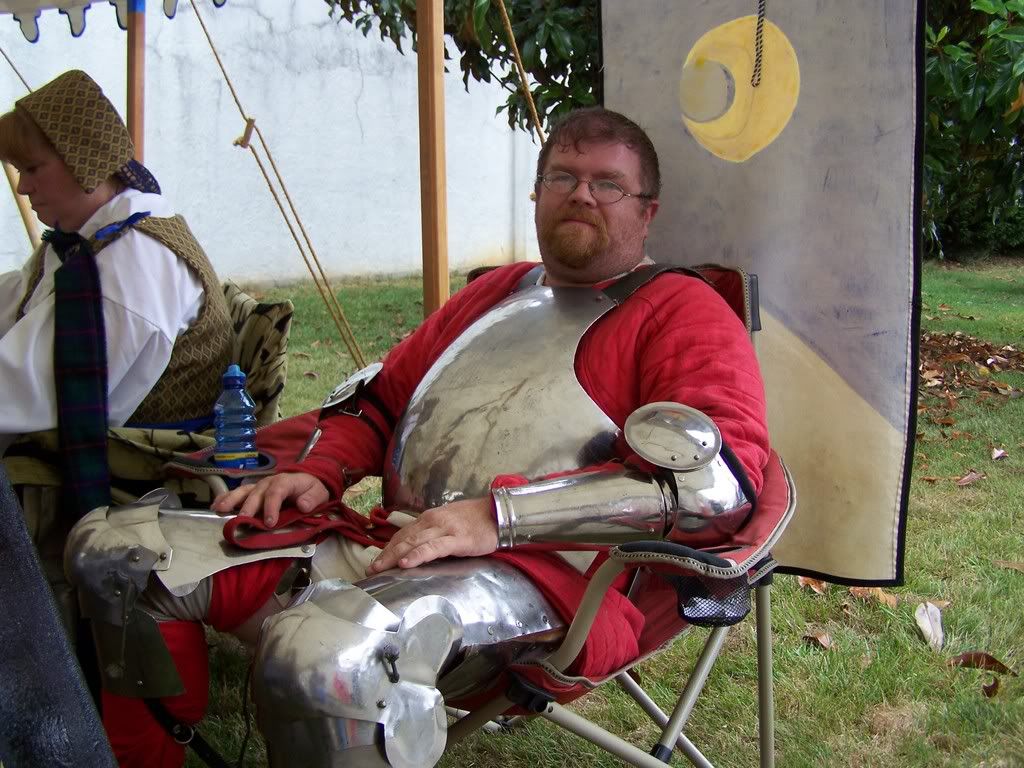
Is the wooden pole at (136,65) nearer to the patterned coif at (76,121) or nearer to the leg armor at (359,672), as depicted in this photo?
the patterned coif at (76,121)

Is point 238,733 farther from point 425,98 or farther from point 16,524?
point 425,98

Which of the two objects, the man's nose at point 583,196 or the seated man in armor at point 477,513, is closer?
the seated man in armor at point 477,513

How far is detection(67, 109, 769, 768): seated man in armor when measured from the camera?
1.24m

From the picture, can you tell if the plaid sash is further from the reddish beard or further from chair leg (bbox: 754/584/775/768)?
chair leg (bbox: 754/584/775/768)

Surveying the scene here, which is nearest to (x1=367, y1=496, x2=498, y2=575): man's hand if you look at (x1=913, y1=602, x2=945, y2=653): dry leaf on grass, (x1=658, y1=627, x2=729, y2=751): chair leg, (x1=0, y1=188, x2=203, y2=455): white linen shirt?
(x1=658, y1=627, x2=729, y2=751): chair leg

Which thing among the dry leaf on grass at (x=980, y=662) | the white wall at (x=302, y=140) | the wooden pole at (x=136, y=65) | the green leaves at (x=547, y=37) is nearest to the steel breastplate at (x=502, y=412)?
the dry leaf on grass at (x=980, y=662)

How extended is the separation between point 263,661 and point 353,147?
344 inches

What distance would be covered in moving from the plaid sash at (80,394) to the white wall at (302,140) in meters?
6.09

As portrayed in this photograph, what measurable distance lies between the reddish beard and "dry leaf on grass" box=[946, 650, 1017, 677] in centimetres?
146

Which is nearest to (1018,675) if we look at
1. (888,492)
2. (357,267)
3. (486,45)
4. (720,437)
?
(888,492)

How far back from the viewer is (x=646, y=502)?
58.5 inches

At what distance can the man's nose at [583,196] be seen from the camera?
2012mm

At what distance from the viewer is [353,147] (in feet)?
31.1

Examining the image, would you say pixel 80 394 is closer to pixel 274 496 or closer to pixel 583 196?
pixel 274 496
